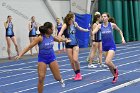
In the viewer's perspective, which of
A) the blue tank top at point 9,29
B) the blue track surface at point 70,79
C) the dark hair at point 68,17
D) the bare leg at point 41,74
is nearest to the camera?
the bare leg at point 41,74

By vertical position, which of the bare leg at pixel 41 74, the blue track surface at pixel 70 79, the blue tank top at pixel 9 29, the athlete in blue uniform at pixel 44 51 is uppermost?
the blue tank top at pixel 9 29

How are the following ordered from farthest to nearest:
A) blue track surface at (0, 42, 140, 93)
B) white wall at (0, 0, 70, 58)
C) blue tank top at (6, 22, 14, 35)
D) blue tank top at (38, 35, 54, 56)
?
white wall at (0, 0, 70, 58), blue tank top at (6, 22, 14, 35), blue track surface at (0, 42, 140, 93), blue tank top at (38, 35, 54, 56)

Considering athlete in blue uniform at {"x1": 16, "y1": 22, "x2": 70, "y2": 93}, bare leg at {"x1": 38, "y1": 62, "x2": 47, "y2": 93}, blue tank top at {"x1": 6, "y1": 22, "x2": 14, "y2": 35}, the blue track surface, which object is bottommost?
the blue track surface

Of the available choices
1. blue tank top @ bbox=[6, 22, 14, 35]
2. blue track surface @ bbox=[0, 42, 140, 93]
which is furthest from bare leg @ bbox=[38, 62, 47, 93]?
blue tank top @ bbox=[6, 22, 14, 35]

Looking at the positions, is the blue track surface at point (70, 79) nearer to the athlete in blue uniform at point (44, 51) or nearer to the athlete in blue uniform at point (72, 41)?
the athlete in blue uniform at point (72, 41)

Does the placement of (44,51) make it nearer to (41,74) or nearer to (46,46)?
(46,46)

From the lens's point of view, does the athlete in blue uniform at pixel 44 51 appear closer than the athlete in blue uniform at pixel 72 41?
Yes

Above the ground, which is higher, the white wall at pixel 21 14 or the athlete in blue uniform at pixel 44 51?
the white wall at pixel 21 14

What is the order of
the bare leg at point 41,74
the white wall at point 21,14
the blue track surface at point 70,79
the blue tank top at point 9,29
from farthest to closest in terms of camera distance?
1. the white wall at point 21,14
2. the blue tank top at point 9,29
3. the blue track surface at point 70,79
4. the bare leg at point 41,74

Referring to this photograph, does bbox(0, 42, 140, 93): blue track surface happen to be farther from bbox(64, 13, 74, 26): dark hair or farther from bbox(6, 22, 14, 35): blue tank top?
bbox(6, 22, 14, 35): blue tank top

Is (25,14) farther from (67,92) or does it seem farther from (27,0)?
(67,92)

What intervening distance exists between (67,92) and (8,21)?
32.3ft

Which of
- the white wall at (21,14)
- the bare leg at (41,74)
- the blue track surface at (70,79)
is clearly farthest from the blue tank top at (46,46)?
the white wall at (21,14)

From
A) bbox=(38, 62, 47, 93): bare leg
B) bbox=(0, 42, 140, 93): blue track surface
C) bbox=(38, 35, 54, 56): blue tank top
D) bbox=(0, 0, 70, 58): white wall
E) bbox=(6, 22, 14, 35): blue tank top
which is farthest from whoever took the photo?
bbox=(0, 0, 70, 58): white wall
